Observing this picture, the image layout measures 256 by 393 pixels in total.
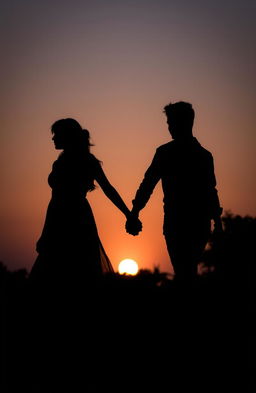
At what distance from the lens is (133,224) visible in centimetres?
981

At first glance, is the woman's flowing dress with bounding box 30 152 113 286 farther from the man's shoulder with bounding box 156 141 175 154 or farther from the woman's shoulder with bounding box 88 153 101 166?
the man's shoulder with bounding box 156 141 175 154

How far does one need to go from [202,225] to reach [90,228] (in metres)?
1.76

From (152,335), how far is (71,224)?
323cm

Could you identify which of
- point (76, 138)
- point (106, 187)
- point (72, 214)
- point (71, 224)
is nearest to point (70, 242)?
point (71, 224)

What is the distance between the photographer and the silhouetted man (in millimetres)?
8484

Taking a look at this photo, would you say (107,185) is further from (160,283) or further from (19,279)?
(160,283)

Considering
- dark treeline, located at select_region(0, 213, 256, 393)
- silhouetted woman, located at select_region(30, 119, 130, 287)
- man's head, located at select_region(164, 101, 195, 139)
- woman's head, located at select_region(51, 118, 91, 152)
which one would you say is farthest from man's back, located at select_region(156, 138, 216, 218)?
dark treeline, located at select_region(0, 213, 256, 393)

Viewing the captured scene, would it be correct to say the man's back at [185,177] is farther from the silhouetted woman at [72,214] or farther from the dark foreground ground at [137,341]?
the dark foreground ground at [137,341]

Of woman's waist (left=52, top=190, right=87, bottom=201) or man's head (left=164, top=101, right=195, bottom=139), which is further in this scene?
woman's waist (left=52, top=190, right=87, bottom=201)

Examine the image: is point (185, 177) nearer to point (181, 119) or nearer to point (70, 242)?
point (181, 119)

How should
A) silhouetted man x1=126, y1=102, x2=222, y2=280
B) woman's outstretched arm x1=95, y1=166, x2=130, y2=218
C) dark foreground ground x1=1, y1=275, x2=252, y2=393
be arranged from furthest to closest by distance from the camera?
woman's outstretched arm x1=95, y1=166, x2=130, y2=218, silhouetted man x1=126, y1=102, x2=222, y2=280, dark foreground ground x1=1, y1=275, x2=252, y2=393

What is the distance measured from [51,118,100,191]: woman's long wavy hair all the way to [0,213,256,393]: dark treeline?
7.83 ft

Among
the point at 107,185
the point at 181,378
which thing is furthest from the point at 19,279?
the point at 181,378

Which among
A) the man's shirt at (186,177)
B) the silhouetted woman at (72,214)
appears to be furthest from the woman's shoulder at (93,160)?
the man's shirt at (186,177)
